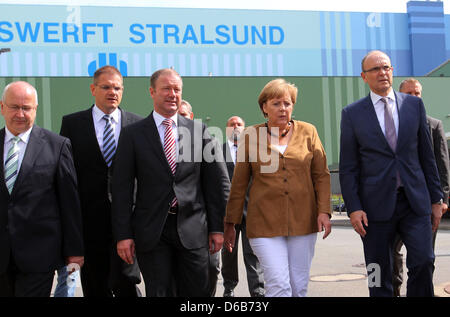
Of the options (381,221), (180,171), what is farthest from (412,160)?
(180,171)

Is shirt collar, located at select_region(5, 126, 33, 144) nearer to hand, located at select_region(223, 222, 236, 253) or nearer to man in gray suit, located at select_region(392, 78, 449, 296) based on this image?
hand, located at select_region(223, 222, 236, 253)

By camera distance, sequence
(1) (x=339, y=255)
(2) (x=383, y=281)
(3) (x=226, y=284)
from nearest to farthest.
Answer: (2) (x=383, y=281) → (3) (x=226, y=284) → (1) (x=339, y=255)

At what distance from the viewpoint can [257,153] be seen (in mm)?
4484

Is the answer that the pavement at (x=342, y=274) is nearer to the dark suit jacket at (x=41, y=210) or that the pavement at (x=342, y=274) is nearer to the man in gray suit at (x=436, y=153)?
the man in gray suit at (x=436, y=153)

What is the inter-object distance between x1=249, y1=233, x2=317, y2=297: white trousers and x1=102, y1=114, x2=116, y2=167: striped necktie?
4.63ft

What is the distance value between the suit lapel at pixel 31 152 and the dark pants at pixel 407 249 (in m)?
2.56

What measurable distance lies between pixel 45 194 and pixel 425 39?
165ft

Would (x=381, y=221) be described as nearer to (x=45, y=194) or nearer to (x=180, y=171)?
(x=180, y=171)

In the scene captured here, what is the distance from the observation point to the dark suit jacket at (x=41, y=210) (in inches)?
151

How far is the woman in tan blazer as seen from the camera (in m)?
4.27

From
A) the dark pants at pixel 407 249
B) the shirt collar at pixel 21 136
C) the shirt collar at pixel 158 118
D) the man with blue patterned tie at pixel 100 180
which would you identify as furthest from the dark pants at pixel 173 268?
the dark pants at pixel 407 249

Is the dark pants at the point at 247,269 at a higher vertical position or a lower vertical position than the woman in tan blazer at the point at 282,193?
lower

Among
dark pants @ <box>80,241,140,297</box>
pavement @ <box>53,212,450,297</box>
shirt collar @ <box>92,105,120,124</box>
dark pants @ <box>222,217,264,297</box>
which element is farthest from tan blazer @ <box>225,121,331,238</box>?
pavement @ <box>53,212,450,297</box>

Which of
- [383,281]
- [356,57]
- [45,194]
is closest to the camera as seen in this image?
[45,194]
